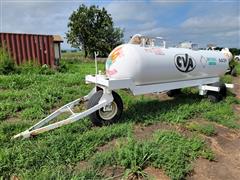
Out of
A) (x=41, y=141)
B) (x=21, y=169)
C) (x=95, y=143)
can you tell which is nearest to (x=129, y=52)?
(x=95, y=143)

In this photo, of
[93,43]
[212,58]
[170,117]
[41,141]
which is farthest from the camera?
[93,43]

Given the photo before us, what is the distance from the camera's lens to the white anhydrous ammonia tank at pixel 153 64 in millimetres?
4336

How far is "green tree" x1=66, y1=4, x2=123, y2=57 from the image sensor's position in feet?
126

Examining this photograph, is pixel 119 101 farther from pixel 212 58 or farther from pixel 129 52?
pixel 212 58

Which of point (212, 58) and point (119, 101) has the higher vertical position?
point (212, 58)

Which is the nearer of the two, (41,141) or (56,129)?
(41,141)

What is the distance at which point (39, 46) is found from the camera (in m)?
11.5

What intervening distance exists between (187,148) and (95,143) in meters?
1.25

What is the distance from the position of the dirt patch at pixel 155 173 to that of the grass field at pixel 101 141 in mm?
50

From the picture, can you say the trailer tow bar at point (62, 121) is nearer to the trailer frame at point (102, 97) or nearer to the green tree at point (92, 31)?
the trailer frame at point (102, 97)

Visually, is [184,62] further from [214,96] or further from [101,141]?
[101,141]

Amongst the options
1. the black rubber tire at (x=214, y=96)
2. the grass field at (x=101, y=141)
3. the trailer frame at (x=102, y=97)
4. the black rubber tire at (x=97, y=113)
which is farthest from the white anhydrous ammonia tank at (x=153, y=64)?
the grass field at (x=101, y=141)

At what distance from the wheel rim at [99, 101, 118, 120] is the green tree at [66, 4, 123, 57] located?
3408 cm

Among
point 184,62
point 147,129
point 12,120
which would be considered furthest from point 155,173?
point 184,62
